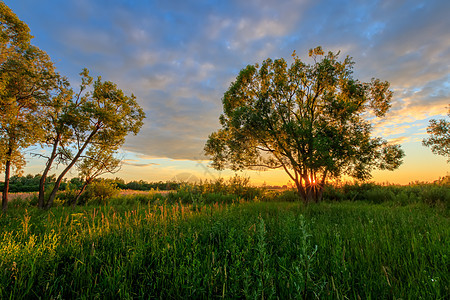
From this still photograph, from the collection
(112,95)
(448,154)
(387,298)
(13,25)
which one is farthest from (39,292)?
(448,154)

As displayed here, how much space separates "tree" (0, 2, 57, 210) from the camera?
10219 millimetres

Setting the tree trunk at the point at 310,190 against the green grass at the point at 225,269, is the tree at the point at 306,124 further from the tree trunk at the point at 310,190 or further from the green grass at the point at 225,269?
the green grass at the point at 225,269

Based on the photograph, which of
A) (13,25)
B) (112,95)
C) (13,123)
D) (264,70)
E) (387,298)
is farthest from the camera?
(264,70)

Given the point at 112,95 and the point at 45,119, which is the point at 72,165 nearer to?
the point at 45,119

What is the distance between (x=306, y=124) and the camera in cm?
1309

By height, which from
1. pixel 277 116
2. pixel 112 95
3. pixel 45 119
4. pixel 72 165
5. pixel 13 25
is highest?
pixel 13 25

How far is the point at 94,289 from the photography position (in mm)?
2582

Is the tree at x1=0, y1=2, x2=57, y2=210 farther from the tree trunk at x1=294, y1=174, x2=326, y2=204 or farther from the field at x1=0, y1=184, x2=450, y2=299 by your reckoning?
the tree trunk at x1=294, y1=174, x2=326, y2=204

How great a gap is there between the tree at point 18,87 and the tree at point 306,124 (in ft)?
38.0

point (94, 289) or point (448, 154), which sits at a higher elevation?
point (448, 154)

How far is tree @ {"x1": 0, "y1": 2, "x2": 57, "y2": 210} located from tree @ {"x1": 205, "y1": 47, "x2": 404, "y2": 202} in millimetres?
11580

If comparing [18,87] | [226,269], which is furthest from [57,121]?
[226,269]

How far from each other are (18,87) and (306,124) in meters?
16.6

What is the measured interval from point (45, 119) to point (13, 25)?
5.24 metres
